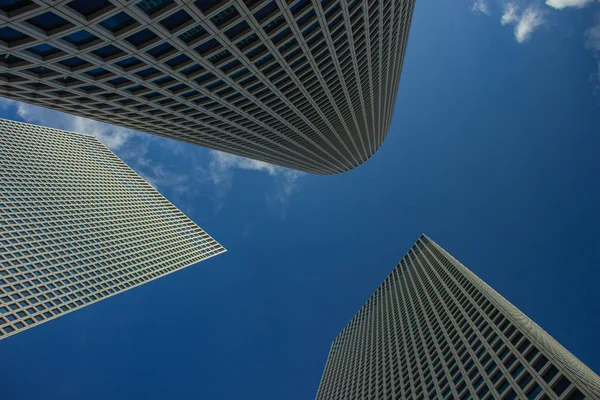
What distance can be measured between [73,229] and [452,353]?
291 ft

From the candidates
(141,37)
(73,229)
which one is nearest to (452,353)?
(141,37)

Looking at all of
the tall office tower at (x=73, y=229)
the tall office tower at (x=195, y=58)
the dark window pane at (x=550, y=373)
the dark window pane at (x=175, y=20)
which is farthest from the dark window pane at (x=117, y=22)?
the tall office tower at (x=73, y=229)

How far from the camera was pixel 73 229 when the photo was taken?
311 feet

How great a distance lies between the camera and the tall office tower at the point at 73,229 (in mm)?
73188

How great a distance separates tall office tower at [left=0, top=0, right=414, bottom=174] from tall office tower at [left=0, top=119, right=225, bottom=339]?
4409cm

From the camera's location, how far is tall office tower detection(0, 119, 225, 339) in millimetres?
73188

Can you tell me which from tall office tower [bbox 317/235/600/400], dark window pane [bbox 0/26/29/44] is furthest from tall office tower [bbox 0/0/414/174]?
tall office tower [bbox 317/235/600/400]

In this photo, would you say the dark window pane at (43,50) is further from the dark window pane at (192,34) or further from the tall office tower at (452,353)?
the tall office tower at (452,353)

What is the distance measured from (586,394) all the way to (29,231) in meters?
97.1

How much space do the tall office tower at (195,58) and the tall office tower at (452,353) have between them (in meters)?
37.8

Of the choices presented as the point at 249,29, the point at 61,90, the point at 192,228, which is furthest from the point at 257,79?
the point at 192,228

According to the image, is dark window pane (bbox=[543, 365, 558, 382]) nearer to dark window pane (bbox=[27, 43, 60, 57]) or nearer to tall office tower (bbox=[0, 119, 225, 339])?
dark window pane (bbox=[27, 43, 60, 57])

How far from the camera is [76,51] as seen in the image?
894 inches

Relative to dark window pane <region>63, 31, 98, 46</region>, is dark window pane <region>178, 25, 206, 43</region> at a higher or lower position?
higher
